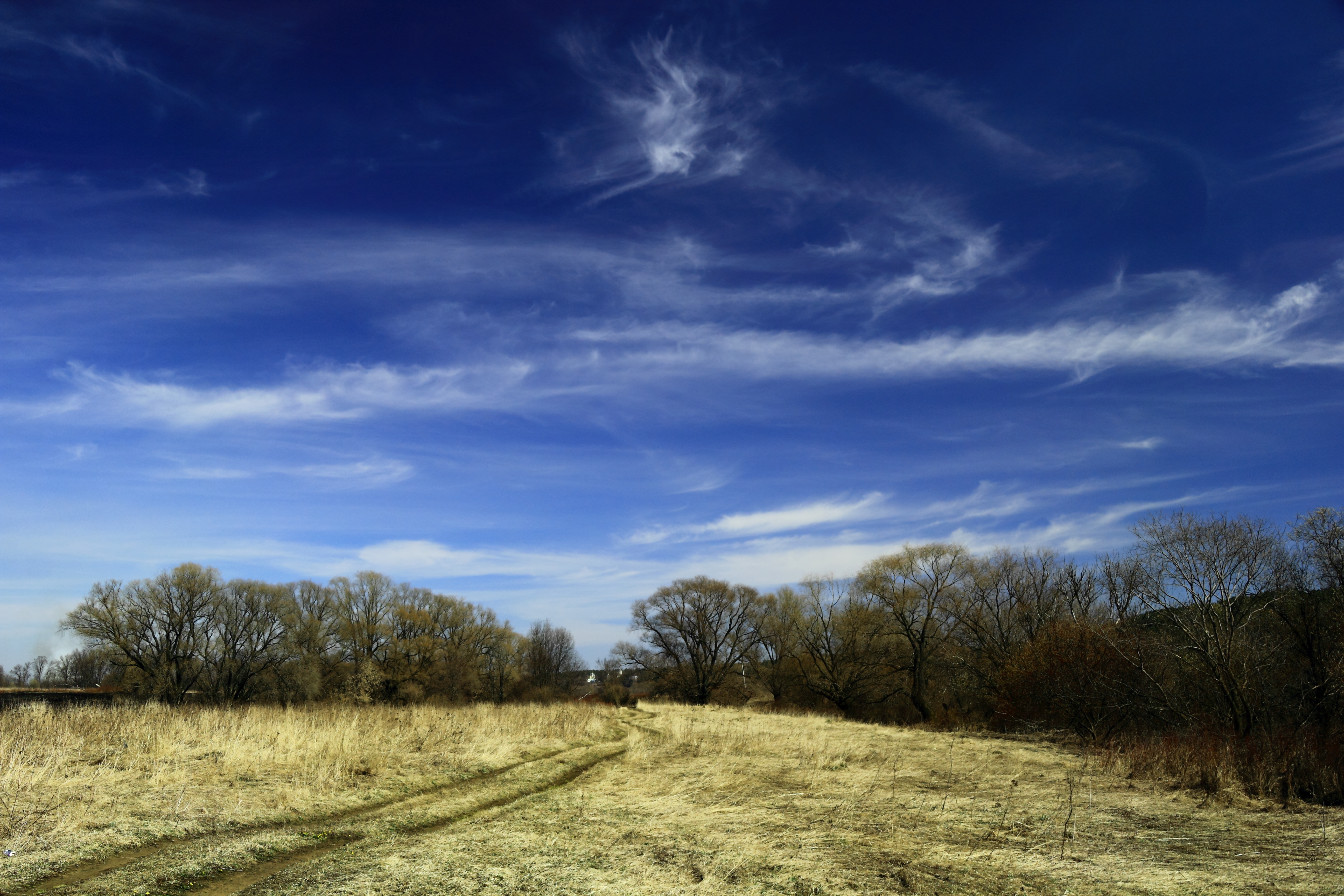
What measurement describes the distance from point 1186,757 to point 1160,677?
13357mm

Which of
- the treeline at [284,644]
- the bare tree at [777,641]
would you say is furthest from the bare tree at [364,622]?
the bare tree at [777,641]

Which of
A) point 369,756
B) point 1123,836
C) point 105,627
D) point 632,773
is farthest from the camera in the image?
point 105,627

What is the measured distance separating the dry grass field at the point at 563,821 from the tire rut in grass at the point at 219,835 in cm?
4

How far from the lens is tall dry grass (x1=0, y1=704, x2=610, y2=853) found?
906 cm

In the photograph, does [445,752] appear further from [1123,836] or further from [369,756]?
[1123,836]

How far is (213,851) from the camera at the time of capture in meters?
8.13

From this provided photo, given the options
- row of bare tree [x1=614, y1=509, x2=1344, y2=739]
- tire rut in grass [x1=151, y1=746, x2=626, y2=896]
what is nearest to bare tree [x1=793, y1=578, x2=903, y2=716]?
row of bare tree [x1=614, y1=509, x2=1344, y2=739]

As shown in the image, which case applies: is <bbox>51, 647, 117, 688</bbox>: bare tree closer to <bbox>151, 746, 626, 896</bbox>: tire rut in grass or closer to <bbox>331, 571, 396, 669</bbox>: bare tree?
<bbox>331, 571, 396, 669</bbox>: bare tree

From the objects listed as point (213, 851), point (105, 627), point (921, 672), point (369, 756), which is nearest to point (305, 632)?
point (105, 627)

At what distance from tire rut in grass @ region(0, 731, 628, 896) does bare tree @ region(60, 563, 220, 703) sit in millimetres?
57200

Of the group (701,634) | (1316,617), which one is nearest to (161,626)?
(701,634)

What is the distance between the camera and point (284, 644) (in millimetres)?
63531

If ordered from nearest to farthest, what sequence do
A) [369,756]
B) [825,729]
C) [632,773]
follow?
[369,756], [632,773], [825,729]

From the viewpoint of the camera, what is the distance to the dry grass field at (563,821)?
24.5 feet
